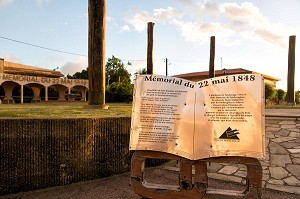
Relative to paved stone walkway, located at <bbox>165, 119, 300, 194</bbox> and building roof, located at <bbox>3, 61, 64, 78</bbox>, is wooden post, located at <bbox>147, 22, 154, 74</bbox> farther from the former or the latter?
building roof, located at <bbox>3, 61, 64, 78</bbox>

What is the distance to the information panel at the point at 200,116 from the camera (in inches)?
116

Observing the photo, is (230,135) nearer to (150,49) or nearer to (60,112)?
(60,112)

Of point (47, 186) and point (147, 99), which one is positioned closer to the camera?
point (147, 99)

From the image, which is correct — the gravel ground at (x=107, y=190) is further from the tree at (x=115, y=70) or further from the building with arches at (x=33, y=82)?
the tree at (x=115, y=70)

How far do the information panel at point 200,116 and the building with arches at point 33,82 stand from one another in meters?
20.9

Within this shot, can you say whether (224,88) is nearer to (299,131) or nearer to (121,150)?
(121,150)

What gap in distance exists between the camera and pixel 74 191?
4.17 metres

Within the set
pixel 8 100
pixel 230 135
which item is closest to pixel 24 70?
pixel 8 100

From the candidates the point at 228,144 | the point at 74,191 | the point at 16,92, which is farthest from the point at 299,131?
the point at 16,92

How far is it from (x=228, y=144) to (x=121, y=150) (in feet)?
8.00

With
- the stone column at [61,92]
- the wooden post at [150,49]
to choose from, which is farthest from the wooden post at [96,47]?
the stone column at [61,92]

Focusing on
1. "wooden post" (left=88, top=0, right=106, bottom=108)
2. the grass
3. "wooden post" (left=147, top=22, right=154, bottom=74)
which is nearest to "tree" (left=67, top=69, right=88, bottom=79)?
"wooden post" (left=147, top=22, right=154, bottom=74)

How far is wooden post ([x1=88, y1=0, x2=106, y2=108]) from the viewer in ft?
23.3

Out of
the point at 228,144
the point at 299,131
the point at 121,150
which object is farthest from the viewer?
the point at 299,131
